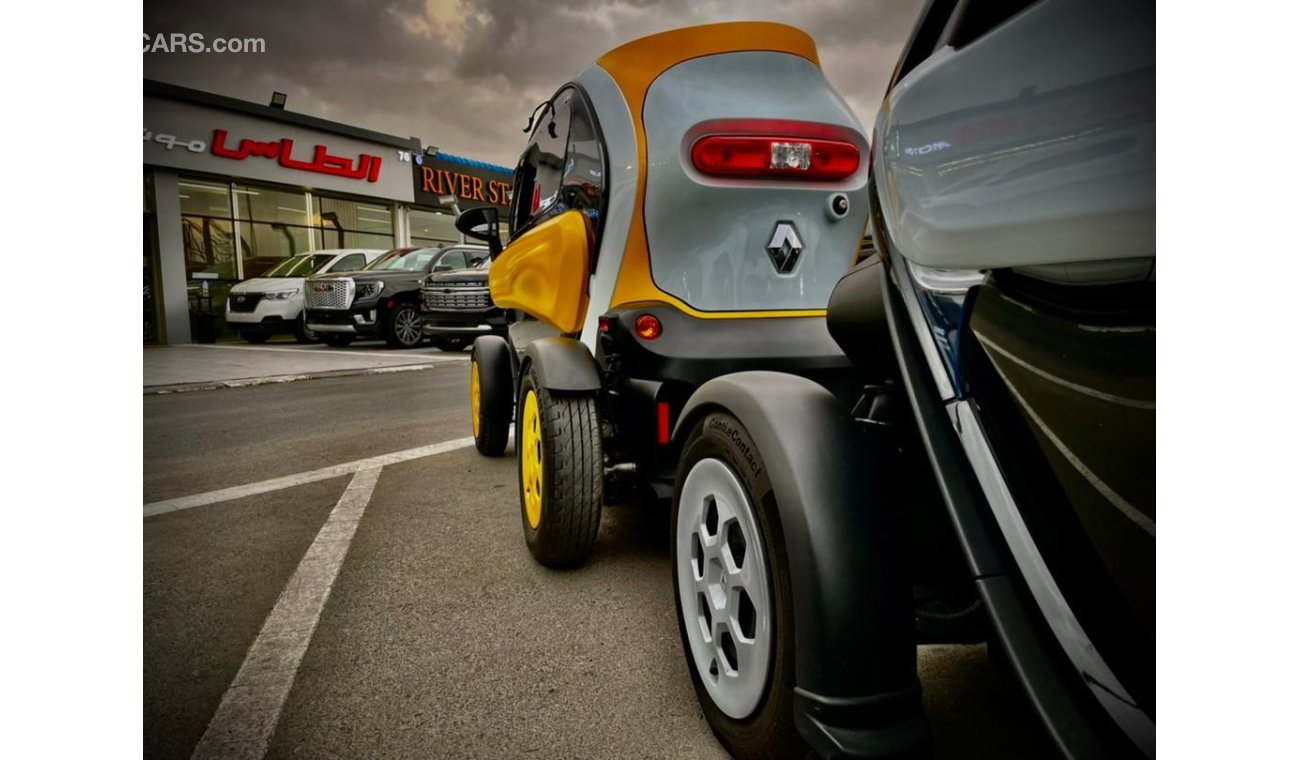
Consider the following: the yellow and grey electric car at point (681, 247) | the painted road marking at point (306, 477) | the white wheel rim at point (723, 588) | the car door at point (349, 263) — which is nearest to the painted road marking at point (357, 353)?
the car door at point (349, 263)

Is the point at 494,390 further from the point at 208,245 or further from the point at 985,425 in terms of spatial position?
the point at 985,425

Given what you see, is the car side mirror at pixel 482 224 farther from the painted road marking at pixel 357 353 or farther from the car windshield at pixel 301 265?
the car windshield at pixel 301 265

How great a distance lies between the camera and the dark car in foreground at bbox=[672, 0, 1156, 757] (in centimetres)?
67

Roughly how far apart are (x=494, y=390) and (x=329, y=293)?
8244mm

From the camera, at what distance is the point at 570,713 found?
1.47 meters

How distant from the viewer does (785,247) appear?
6.64 feet

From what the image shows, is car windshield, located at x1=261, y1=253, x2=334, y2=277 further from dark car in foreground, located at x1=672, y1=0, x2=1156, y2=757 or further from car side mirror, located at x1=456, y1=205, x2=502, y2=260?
dark car in foreground, located at x1=672, y1=0, x2=1156, y2=757

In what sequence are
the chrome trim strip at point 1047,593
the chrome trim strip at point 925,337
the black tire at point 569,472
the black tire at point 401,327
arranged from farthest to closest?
the black tire at point 401,327 → the black tire at point 569,472 → the chrome trim strip at point 925,337 → the chrome trim strip at point 1047,593

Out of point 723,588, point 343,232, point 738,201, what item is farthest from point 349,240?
point 723,588

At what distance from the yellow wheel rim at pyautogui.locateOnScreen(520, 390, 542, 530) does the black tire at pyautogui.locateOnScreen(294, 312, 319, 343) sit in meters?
9.82

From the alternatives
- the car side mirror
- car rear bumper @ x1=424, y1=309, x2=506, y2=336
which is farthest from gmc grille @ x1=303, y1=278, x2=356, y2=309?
the car side mirror

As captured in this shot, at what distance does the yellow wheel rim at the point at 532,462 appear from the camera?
2254 mm

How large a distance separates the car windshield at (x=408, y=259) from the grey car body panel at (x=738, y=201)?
9.58 m

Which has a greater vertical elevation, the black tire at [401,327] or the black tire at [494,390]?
the black tire at [401,327]
